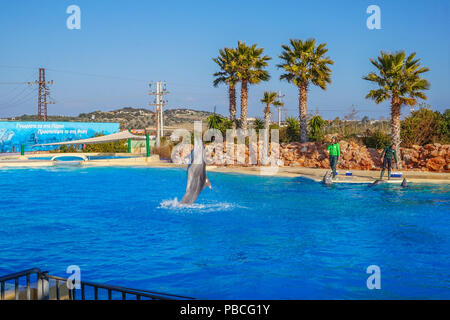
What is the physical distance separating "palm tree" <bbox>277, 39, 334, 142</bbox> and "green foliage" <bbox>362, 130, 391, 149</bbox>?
13.5 feet

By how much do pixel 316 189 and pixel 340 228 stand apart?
22.8 feet

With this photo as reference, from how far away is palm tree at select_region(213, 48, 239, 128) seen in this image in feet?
104

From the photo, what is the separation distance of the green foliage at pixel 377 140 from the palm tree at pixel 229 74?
9.21m

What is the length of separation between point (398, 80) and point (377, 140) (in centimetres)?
583

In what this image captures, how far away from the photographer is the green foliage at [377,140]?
28.1 metres

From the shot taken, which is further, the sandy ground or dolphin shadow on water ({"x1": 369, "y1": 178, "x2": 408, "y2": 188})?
the sandy ground

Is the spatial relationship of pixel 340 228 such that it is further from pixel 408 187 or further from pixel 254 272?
pixel 408 187

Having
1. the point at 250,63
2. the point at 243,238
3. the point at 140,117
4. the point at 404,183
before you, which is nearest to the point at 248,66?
the point at 250,63

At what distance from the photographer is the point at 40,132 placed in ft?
156

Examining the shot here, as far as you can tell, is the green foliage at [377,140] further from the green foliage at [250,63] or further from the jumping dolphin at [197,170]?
the jumping dolphin at [197,170]

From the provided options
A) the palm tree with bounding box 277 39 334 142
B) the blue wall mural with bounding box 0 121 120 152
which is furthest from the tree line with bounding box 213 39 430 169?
the blue wall mural with bounding box 0 121 120 152

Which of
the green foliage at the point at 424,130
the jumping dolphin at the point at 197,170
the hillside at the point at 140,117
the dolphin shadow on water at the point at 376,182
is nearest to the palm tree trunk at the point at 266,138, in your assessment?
the green foliage at the point at 424,130

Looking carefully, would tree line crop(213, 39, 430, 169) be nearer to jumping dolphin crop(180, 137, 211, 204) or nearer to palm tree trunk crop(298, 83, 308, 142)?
palm tree trunk crop(298, 83, 308, 142)
